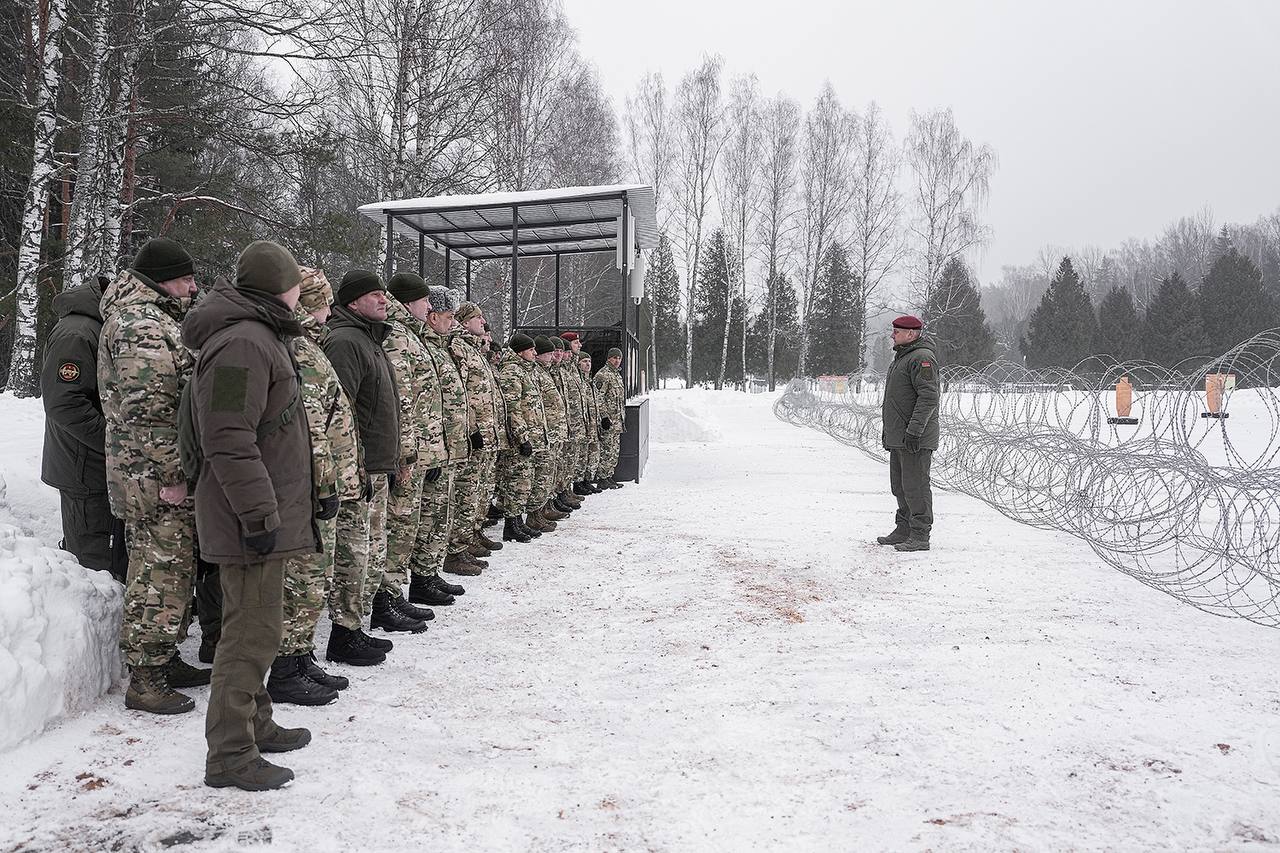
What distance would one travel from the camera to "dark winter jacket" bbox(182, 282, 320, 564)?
2486 millimetres

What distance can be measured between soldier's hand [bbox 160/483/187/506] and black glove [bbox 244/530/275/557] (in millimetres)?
679

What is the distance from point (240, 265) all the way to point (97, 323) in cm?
171

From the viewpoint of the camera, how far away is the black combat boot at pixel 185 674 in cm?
335

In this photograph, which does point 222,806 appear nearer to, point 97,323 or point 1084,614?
point 97,323

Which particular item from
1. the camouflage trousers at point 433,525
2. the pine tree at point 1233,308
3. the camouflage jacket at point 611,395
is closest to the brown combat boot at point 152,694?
the camouflage trousers at point 433,525

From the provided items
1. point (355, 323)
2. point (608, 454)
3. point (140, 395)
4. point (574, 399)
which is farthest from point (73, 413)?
point (608, 454)

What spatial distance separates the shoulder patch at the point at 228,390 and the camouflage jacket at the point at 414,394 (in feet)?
5.69

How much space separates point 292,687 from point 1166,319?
171 ft

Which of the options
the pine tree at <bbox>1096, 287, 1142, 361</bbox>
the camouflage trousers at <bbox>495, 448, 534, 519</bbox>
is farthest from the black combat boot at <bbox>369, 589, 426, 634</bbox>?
the pine tree at <bbox>1096, 287, 1142, 361</bbox>

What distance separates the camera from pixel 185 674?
3381 millimetres

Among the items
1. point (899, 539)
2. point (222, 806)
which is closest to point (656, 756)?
point (222, 806)

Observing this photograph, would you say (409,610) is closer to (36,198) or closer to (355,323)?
(355,323)

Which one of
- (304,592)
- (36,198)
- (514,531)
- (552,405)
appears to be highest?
(36,198)

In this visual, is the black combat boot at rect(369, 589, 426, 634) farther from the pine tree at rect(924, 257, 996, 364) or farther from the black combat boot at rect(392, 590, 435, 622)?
the pine tree at rect(924, 257, 996, 364)
